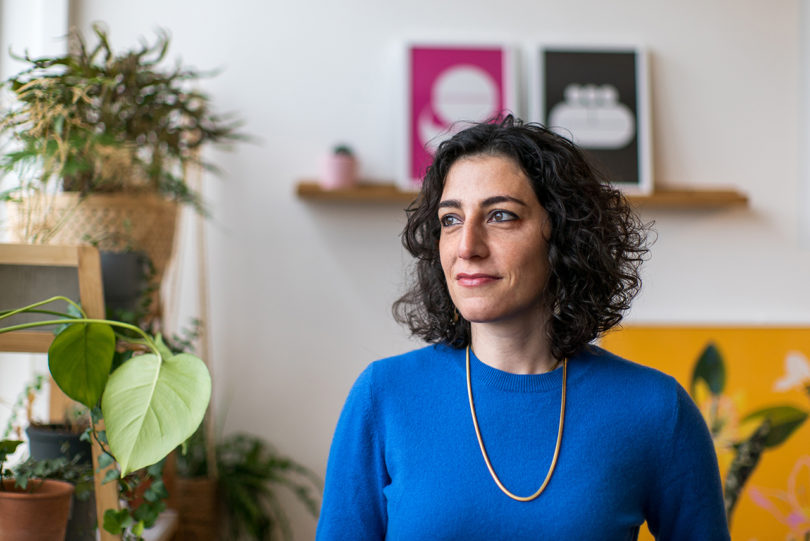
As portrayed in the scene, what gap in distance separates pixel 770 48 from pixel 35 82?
2.23 m

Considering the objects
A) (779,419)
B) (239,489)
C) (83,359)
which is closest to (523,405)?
(83,359)

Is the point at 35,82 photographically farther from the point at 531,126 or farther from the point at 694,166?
the point at 694,166

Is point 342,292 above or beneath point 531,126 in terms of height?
beneath

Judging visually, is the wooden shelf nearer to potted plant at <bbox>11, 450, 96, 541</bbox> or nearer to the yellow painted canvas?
the yellow painted canvas

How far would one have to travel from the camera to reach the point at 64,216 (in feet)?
4.91

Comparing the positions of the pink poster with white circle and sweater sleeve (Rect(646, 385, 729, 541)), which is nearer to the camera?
sweater sleeve (Rect(646, 385, 729, 541))

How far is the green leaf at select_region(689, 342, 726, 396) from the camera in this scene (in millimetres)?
2365

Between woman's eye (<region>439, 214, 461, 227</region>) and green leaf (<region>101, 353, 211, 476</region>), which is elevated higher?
woman's eye (<region>439, 214, 461, 227</region>)

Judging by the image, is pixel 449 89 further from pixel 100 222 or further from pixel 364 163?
pixel 100 222

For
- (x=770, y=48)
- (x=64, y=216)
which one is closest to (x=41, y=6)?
(x=64, y=216)

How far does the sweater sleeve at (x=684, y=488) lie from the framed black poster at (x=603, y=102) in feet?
4.23

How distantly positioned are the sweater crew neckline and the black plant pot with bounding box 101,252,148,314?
0.77m

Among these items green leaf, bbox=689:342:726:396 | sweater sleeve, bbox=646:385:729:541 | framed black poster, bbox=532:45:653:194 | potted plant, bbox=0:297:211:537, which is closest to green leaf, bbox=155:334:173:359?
potted plant, bbox=0:297:211:537

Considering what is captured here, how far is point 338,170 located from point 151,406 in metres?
1.23
